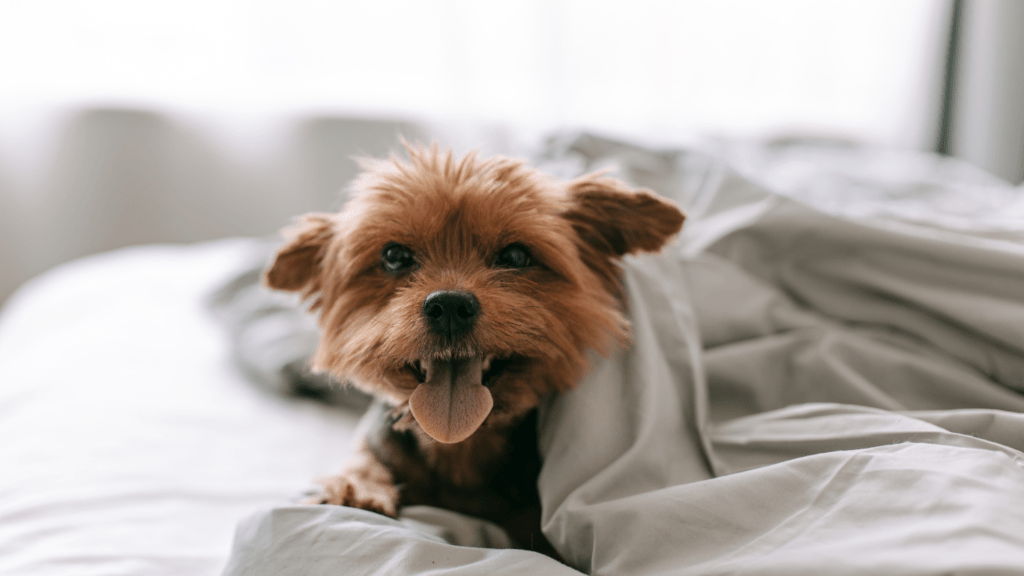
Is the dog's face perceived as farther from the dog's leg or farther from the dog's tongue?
the dog's leg

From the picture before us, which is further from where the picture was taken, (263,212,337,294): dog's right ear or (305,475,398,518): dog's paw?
(263,212,337,294): dog's right ear

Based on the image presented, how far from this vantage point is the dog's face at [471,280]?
41.8 inches

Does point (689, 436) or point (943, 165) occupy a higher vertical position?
point (943, 165)

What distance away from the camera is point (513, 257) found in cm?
120

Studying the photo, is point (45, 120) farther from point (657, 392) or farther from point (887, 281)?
point (887, 281)

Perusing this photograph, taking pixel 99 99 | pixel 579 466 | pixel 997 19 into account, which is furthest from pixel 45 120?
pixel 997 19

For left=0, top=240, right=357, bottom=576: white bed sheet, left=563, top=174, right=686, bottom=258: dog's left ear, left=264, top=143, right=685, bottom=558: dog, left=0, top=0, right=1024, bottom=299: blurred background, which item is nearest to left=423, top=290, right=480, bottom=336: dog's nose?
left=264, top=143, right=685, bottom=558: dog

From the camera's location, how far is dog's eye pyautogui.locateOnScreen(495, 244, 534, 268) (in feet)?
3.95

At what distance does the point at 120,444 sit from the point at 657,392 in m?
1.18

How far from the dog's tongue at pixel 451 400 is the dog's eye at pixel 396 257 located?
22 cm

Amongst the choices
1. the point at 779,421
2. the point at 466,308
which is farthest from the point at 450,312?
the point at 779,421

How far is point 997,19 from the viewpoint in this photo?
3.98 m

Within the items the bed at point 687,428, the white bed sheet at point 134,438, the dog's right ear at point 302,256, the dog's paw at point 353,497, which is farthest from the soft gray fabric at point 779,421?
the dog's right ear at point 302,256

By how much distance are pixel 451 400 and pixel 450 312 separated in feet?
0.51
